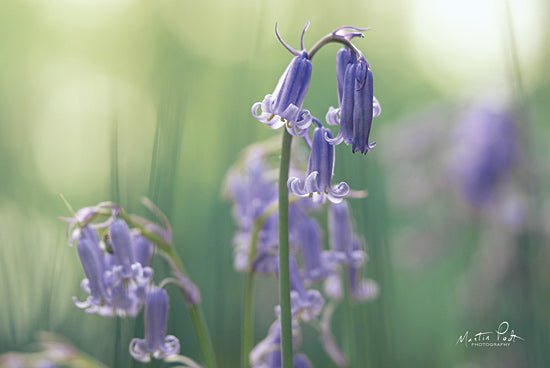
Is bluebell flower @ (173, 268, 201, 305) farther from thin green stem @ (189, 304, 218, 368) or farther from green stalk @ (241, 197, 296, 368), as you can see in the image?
green stalk @ (241, 197, 296, 368)

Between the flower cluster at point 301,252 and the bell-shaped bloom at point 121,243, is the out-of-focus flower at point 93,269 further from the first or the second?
the flower cluster at point 301,252

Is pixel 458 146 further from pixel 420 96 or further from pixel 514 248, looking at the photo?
pixel 420 96

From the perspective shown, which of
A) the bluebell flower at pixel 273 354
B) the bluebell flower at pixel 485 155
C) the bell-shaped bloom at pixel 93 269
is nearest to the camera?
the bell-shaped bloom at pixel 93 269

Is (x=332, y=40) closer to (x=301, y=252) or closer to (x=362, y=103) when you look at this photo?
(x=362, y=103)

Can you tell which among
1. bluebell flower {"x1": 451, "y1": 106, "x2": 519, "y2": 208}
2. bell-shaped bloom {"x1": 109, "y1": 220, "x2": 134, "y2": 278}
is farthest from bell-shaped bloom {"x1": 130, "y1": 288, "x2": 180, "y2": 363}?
bluebell flower {"x1": 451, "y1": 106, "x2": 519, "y2": 208}
